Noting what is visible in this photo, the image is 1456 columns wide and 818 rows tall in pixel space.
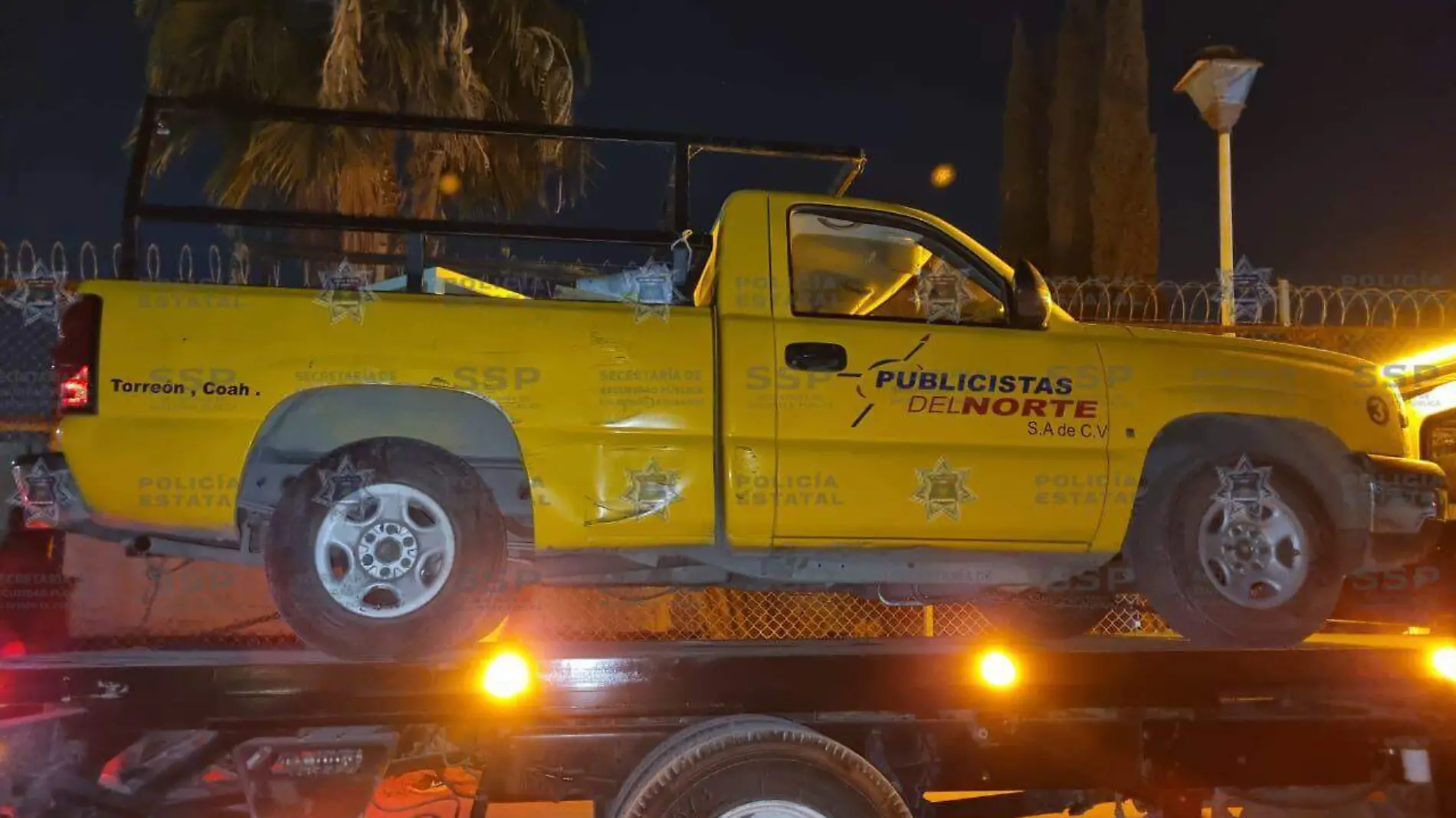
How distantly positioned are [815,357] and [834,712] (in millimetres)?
1225

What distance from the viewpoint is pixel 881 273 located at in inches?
179

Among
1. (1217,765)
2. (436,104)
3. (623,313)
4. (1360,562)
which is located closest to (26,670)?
(623,313)

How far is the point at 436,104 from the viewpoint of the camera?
970 centimetres

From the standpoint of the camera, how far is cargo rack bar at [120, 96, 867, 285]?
153 inches

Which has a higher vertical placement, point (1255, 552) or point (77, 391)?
point (77, 391)

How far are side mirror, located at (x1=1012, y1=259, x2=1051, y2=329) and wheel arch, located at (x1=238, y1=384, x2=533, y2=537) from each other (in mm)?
1935

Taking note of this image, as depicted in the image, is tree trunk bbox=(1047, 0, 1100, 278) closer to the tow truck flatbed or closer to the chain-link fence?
the chain-link fence

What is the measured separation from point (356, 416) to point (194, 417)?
508mm

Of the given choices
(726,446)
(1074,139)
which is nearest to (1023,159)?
(1074,139)

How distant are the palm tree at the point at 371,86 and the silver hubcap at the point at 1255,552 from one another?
636 cm

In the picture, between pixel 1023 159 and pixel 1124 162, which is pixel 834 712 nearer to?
pixel 1124 162

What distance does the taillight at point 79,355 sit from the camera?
345 centimetres

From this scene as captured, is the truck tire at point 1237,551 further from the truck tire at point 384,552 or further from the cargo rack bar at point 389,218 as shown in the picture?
the truck tire at point 384,552

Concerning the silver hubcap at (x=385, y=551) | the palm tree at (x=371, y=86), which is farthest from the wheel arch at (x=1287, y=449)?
the palm tree at (x=371, y=86)
